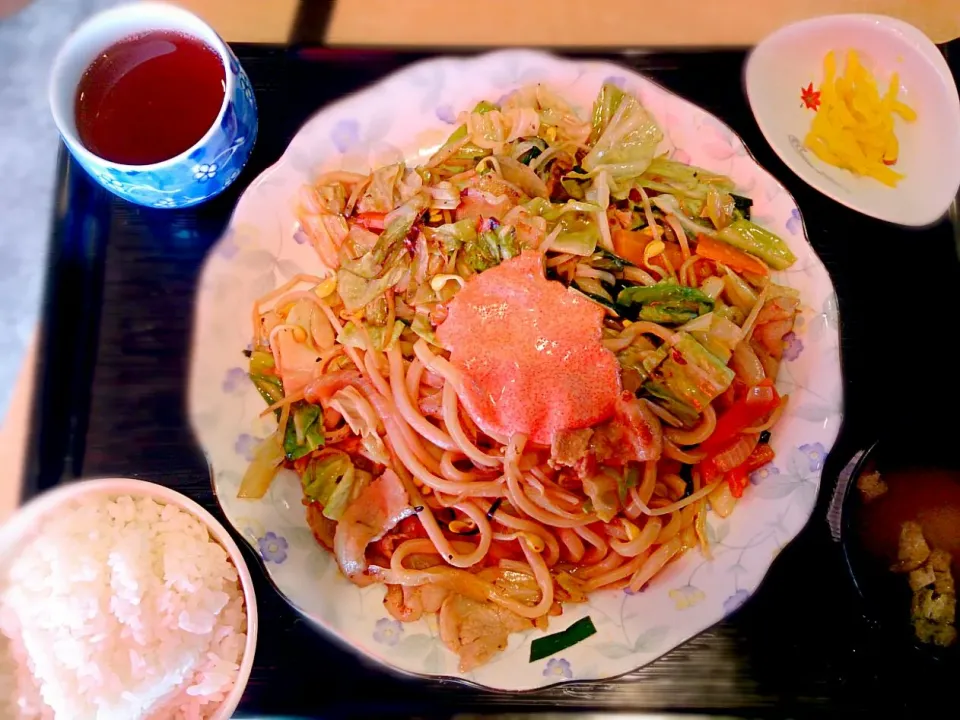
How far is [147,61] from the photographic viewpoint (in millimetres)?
2182

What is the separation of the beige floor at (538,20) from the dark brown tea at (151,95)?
0.60 metres

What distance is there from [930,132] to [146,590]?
312cm

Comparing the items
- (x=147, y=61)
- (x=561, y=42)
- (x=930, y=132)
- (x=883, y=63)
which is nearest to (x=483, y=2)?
(x=561, y=42)

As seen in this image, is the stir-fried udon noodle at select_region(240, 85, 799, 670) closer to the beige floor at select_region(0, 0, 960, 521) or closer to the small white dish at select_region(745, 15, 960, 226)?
the small white dish at select_region(745, 15, 960, 226)

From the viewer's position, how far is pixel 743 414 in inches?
80.0

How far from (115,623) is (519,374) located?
1265 millimetres

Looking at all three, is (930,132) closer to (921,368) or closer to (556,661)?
(921,368)

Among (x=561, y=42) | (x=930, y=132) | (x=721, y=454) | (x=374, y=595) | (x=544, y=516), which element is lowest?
(x=374, y=595)

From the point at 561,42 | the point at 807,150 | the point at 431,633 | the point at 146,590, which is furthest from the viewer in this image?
the point at 561,42

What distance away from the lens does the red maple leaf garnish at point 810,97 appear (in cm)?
260

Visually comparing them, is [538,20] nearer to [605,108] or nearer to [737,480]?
[605,108]

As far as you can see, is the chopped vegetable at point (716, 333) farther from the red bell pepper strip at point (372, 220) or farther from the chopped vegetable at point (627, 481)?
the red bell pepper strip at point (372, 220)

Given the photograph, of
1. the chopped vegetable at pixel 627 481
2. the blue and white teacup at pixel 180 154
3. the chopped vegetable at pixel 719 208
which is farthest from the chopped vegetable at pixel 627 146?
the blue and white teacup at pixel 180 154

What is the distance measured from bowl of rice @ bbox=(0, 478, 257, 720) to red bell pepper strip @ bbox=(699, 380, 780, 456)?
143 cm
